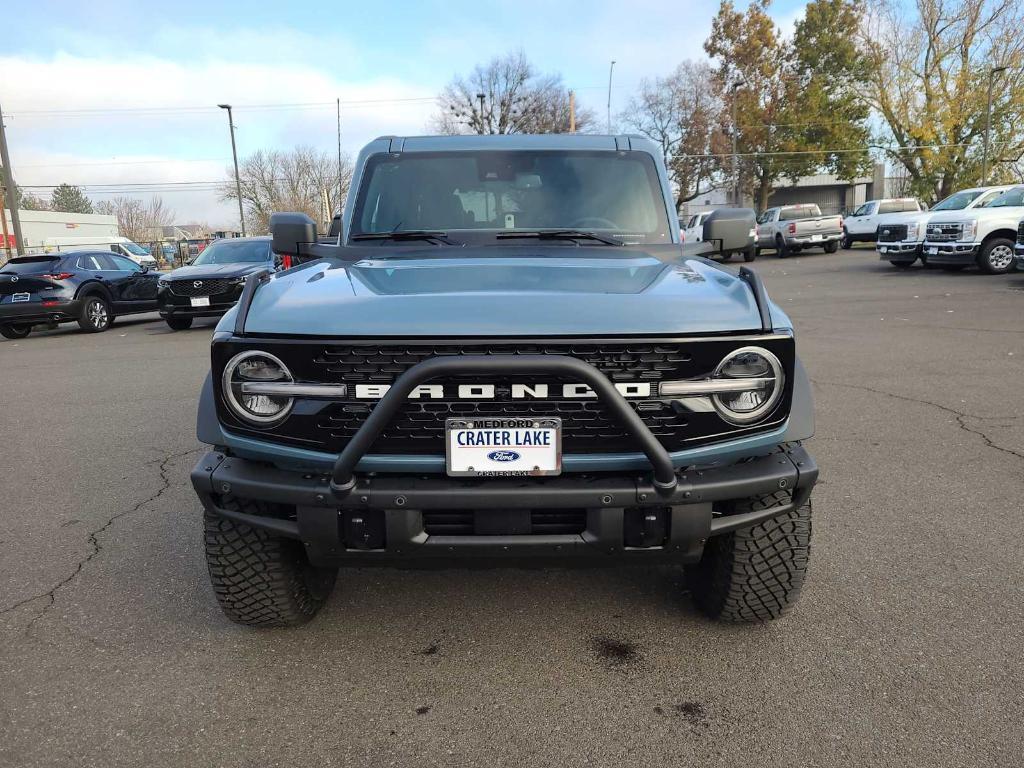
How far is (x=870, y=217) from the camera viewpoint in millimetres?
28438

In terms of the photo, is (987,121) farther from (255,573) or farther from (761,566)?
(255,573)

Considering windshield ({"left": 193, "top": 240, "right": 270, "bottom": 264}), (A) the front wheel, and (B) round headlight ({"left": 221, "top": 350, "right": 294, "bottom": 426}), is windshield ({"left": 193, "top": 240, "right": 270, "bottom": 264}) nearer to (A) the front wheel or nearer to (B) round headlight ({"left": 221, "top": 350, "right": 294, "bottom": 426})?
(B) round headlight ({"left": 221, "top": 350, "right": 294, "bottom": 426})

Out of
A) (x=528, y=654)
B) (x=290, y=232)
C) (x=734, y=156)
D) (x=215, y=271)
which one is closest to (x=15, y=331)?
(x=215, y=271)

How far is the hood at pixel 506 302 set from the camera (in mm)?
2277

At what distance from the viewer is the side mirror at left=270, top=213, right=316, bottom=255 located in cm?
385

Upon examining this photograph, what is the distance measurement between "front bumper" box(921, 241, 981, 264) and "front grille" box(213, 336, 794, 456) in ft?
55.9

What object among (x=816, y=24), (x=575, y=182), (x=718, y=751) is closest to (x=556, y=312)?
(x=718, y=751)

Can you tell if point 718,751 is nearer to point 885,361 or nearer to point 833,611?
point 833,611

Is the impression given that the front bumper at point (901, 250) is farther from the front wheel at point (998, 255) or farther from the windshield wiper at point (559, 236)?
the windshield wiper at point (559, 236)

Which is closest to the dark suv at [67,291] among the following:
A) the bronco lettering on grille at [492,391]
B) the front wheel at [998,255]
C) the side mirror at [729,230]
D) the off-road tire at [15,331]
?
the off-road tire at [15,331]

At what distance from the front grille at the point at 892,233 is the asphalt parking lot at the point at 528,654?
1616 cm

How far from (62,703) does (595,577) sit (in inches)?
81.0

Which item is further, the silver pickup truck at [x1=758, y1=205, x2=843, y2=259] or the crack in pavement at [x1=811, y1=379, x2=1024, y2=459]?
the silver pickup truck at [x1=758, y1=205, x2=843, y2=259]

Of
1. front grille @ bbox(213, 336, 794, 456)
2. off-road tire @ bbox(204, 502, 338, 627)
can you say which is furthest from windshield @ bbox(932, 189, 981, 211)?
off-road tire @ bbox(204, 502, 338, 627)
